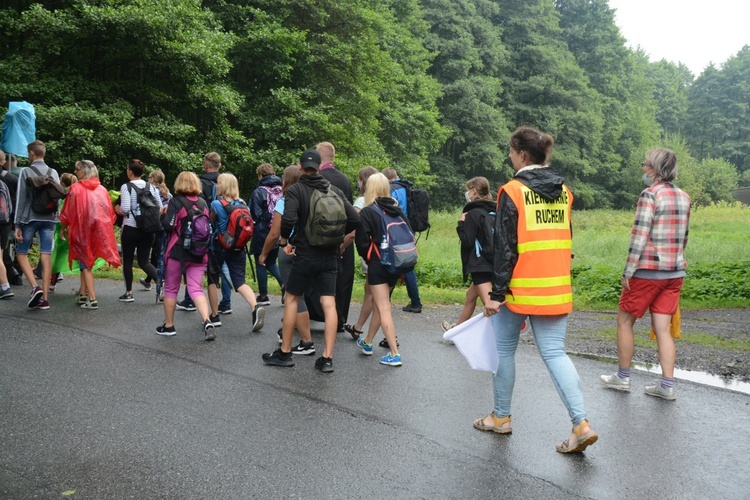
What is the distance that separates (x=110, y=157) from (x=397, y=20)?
24.0m

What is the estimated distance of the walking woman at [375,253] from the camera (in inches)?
275

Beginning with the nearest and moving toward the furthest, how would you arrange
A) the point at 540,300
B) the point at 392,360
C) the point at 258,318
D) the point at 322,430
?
1. the point at 540,300
2. the point at 322,430
3. the point at 392,360
4. the point at 258,318

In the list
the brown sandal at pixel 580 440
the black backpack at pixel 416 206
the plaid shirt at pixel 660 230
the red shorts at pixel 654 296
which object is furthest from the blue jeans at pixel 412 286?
the brown sandal at pixel 580 440

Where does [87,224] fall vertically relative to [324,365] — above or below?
above

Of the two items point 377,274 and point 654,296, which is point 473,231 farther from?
point 654,296

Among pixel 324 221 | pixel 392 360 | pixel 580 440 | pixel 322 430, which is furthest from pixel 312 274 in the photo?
pixel 580 440

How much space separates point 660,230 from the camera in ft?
20.0

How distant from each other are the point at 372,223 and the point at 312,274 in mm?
800

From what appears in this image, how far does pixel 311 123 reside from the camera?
84.4ft

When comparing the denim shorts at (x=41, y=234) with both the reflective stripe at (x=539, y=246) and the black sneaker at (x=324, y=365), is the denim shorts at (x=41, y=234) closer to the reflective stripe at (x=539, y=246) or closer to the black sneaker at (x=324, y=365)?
the black sneaker at (x=324, y=365)

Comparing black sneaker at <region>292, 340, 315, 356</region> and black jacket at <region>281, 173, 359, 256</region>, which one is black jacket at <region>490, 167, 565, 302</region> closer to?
black jacket at <region>281, 173, 359, 256</region>

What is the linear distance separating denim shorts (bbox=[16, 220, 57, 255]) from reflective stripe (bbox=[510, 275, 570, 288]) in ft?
24.0

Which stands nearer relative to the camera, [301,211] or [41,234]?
[301,211]

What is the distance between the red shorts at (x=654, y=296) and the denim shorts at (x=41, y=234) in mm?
7579
